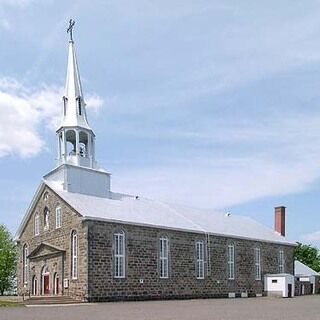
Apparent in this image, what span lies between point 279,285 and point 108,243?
69.8 feet

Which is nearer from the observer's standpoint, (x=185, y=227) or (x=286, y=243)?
(x=185, y=227)

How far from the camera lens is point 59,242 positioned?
44.2 metres

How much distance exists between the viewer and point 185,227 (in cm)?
4806

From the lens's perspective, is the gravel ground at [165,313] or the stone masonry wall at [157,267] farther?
the stone masonry wall at [157,267]

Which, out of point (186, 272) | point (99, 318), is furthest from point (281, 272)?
point (99, 318)

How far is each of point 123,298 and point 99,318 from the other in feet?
65.1

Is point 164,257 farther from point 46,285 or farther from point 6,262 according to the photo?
point 6,262

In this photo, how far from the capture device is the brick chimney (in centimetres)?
6531

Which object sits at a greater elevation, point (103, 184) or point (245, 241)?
point (103, 184)

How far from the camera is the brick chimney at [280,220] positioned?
2571 inches

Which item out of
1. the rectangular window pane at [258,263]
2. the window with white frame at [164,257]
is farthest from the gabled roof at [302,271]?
the window with white frame at [164,257]

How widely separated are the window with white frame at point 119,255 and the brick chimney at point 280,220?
28060 mm

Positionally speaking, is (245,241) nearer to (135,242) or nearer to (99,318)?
(135,242)

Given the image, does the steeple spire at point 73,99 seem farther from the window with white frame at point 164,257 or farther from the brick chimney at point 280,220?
the brick chimney at point 280,220
